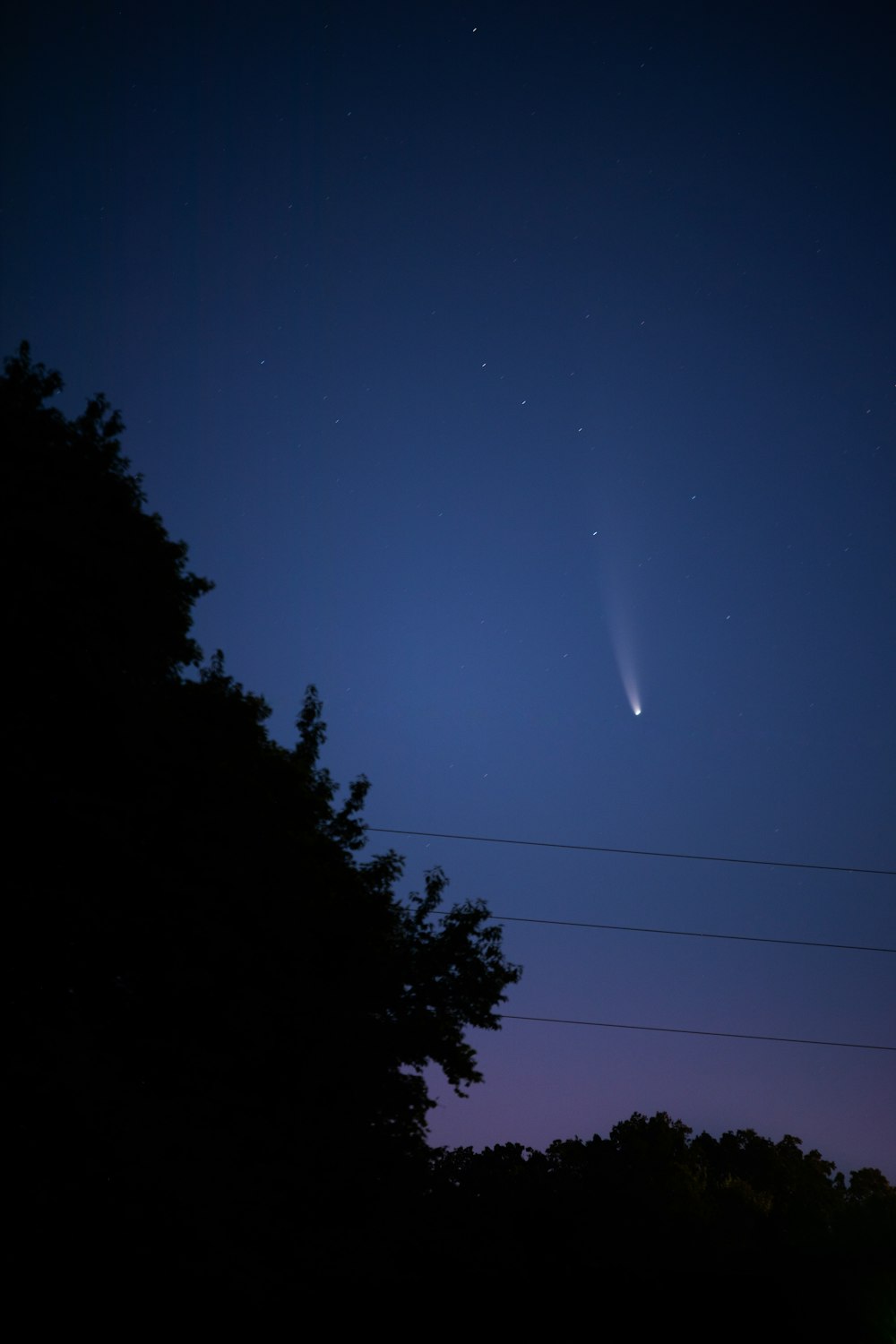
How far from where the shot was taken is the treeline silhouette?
33.9 ft

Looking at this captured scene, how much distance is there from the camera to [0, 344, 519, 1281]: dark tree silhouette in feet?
33.8

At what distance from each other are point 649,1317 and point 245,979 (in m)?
12.7

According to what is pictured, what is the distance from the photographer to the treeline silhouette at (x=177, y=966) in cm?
1032

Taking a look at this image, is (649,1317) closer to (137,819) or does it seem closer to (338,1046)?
(338,1046)

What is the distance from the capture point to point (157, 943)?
1155cm

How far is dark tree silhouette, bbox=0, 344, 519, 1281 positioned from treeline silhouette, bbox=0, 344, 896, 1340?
0.12ft

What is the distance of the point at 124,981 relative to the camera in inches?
469

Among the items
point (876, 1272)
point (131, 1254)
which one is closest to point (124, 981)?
point (131, 1254)

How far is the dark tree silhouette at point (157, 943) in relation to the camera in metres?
10.3

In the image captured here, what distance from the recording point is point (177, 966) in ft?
37.5

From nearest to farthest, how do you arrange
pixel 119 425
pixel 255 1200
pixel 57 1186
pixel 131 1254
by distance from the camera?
pixel 57 1186 → pixel 131 1254 → pixel 255 1200 → pixel 119 425

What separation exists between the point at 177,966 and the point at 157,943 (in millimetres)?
491

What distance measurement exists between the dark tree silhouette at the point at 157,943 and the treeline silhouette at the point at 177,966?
0.04 metres

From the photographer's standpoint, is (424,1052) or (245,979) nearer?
(245,979)
